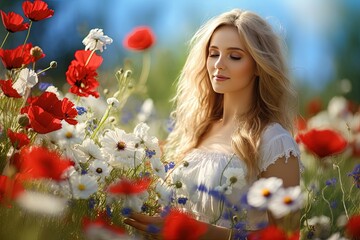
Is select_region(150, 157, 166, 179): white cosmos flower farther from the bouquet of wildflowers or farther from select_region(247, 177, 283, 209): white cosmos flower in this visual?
select_region(247, 177, 283, 209): white cosmos flower

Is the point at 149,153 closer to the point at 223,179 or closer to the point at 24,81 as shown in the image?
the point at 223,179

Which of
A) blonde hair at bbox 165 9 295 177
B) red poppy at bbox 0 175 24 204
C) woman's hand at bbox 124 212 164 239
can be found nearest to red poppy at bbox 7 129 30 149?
red poppy at bbox 0 175 24 204

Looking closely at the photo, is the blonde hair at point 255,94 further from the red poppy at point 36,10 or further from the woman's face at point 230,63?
the red poppy at point 36,10

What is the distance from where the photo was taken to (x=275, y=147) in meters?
2.38

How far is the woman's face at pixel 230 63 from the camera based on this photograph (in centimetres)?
246

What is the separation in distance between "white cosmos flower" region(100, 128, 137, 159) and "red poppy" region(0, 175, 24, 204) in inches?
16.5

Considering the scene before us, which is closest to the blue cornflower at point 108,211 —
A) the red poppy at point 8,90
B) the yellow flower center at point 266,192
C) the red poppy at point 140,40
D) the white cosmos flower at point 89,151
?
the white cosmos flower at point 89,151

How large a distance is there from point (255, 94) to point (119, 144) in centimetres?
63

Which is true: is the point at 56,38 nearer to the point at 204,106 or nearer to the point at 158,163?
the point at 204,106

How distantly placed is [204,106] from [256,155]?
46cm

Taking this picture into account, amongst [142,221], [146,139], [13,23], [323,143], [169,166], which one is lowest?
[142,221]

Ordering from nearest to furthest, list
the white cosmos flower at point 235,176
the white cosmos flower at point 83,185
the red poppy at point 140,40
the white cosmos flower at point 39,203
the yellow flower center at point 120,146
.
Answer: the white cosmos flower at point 39,203 → the white cosmos flower at point 83,185 → the white cosmos flower at point 235,176 → the yellow flower center at point 120,146 → the red poppy at point 140,40

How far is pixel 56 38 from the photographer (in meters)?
6.92

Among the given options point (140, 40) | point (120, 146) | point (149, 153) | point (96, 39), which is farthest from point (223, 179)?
point (140, 40)
